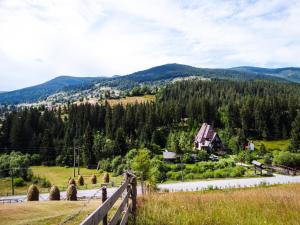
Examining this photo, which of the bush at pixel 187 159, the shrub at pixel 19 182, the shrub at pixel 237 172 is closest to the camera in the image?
→ the shrub at pixel 237 172

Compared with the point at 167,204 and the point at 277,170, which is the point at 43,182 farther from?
the point at 167,204

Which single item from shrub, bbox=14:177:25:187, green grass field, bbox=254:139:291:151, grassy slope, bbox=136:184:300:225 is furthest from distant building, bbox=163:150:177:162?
grassy slope, bbox=136:184:300:225

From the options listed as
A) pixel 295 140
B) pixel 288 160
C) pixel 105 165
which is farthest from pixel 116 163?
pixel 295 140

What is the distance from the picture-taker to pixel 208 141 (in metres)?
121

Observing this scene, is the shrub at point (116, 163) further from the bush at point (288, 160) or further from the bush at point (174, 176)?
the bush at point (288, 160)

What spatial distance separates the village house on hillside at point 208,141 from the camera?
119438mm

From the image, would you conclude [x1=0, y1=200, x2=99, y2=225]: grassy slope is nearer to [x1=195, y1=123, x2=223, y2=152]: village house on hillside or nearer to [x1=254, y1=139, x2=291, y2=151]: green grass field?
[x1=195, y1=123, x2=223, y2=152]: village house on hillside

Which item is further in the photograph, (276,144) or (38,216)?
(276,144)

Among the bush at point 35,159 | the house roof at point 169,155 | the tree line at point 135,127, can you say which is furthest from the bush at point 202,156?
the bush at point 35,159

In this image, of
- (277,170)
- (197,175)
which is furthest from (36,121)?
(277,170)

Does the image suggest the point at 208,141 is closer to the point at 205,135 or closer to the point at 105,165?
the point at 205,135

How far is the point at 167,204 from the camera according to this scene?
36.9 ft

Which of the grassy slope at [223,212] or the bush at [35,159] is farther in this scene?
the bush at [35,159]

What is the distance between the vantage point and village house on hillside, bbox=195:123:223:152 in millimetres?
119438
